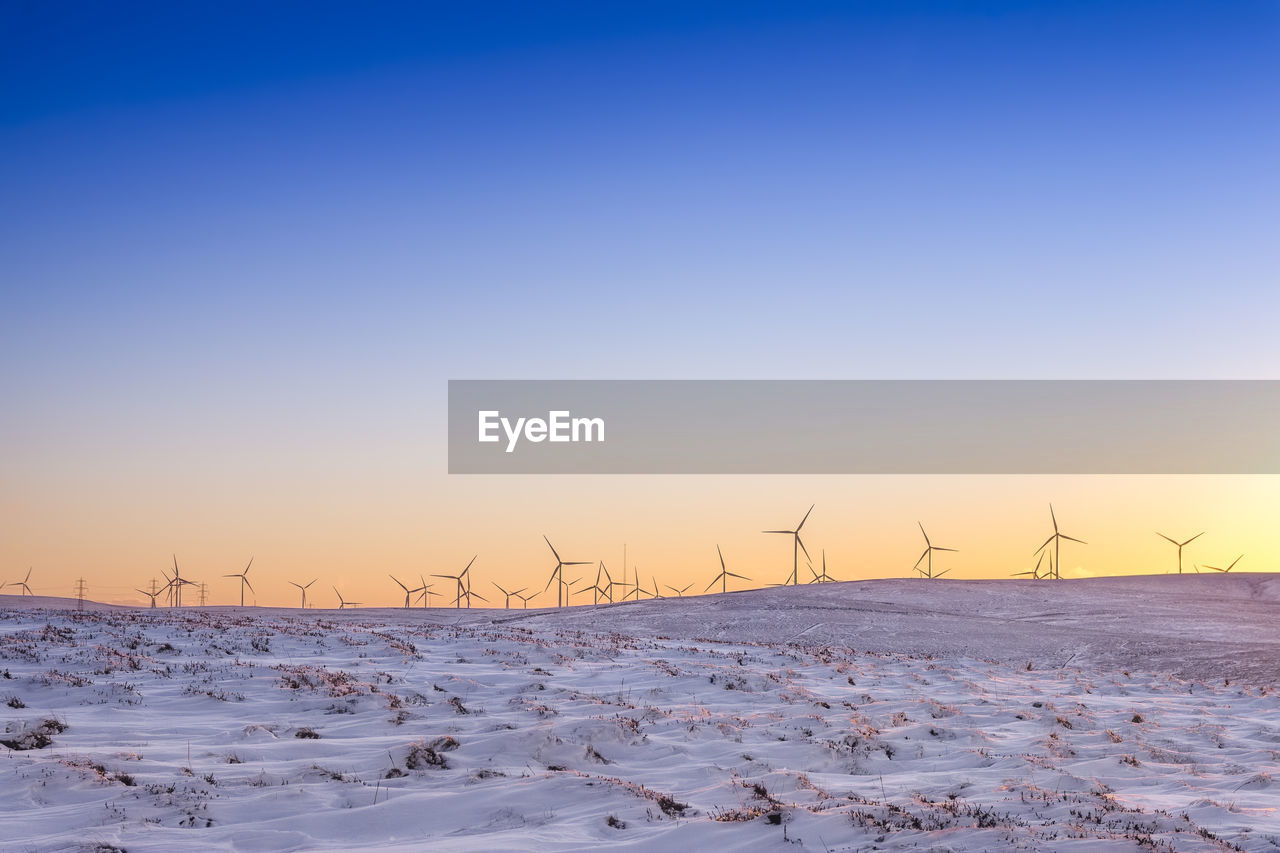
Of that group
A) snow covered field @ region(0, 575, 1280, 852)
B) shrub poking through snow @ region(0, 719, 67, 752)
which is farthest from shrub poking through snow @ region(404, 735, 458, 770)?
shrub poking through snow @ region(0, 719, 67, 752)

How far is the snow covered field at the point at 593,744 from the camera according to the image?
10109 millimetres

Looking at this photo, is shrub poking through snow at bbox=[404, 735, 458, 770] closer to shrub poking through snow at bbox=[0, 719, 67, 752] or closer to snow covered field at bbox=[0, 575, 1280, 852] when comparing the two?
snow covered field at bbox=[0, 575, 1280, 852]

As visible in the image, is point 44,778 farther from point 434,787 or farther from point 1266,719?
point 1266,719

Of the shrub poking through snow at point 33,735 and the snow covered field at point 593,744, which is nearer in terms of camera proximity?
the snow covered field at point 593,744

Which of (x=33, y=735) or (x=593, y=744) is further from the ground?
(x=33, y=735)

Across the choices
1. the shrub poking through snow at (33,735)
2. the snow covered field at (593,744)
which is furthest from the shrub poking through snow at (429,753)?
the shrub poking through snow at (33,735)

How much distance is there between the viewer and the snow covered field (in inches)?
398

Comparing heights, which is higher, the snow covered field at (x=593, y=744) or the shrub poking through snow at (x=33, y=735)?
the shrub poking through snow at (x=33, y=735)

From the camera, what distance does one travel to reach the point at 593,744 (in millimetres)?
14664

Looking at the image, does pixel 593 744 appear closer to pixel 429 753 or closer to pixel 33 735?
pixel 429 753

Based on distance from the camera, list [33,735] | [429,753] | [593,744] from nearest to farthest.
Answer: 1. [33,735]
2. [429,753]
3. [593,744]

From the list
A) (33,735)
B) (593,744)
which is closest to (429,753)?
(593,744)

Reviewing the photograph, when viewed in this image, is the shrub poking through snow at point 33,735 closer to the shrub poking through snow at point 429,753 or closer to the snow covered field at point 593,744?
the snow covered field at point 593,744

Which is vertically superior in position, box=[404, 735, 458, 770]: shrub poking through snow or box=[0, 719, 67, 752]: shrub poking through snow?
box=[0, 719, 67, 752]: shrub poking through snow
